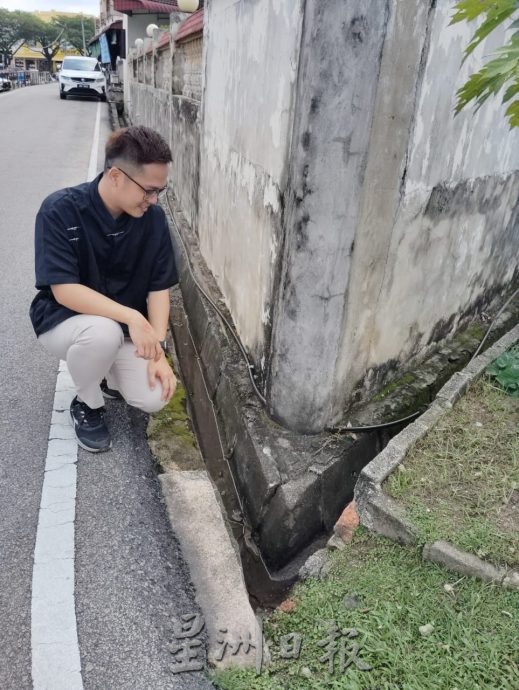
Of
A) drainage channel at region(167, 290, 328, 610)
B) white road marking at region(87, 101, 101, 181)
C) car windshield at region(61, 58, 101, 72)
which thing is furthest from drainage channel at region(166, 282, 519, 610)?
car windshield at region(61, 58, 101, 72)

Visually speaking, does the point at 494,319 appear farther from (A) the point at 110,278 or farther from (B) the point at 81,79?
(B) the point at 81,79

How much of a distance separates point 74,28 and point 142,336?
88598 millimetres

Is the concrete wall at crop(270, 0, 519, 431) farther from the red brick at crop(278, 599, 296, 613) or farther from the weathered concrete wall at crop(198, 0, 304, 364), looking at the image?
the red brick at crop(278, 599, 296, 613)

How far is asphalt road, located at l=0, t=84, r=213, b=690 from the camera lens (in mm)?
1996

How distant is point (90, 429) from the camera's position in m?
3.14

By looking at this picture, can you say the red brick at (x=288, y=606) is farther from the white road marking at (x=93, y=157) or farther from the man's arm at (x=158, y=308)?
the white road marking at (x=93, y=157)

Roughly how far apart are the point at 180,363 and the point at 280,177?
87.2 inches

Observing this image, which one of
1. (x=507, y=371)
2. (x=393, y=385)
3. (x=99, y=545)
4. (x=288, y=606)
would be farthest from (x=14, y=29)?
(x=288, y=606)

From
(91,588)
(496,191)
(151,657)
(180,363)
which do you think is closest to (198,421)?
(180,363)

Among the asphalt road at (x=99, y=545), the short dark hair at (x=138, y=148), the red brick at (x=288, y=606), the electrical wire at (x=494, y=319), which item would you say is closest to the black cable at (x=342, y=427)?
the electrical wire at (x=494, y=319)

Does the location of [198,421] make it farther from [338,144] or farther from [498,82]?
[498,82]

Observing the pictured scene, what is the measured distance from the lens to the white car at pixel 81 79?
25.3m

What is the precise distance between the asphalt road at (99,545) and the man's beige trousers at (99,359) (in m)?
0.32

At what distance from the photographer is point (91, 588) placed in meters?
2.26
